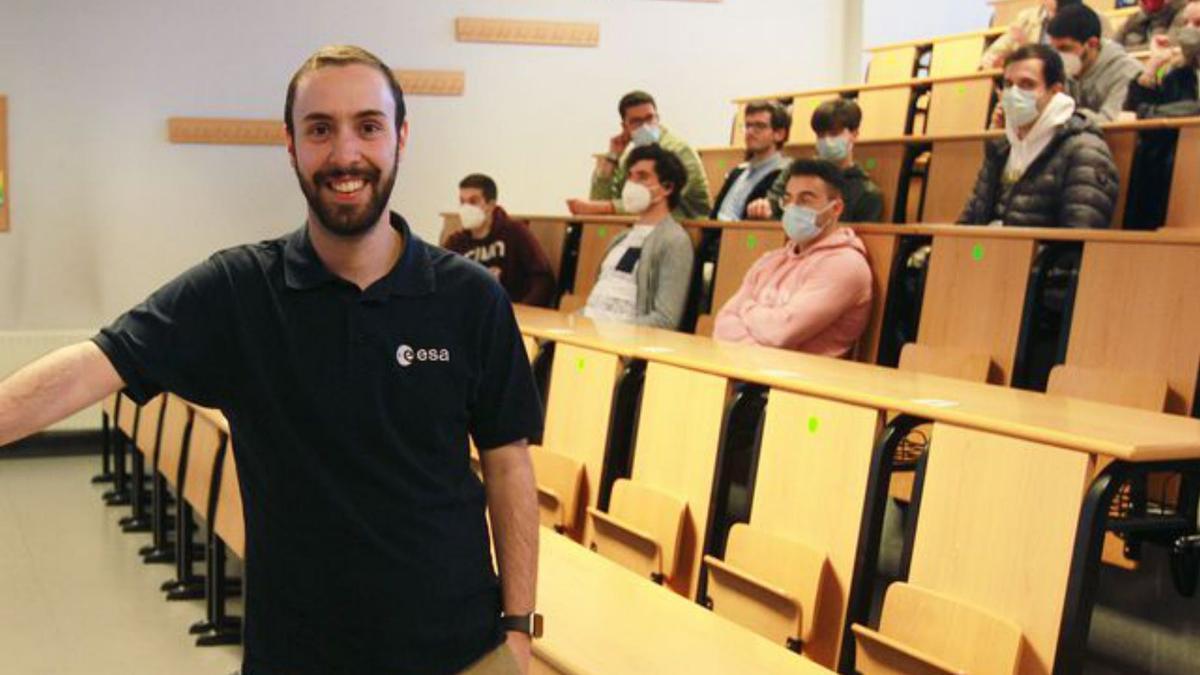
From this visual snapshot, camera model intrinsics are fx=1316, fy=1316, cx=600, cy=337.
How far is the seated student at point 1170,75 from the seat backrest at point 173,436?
10.1 feet

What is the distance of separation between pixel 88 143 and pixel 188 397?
4990mm

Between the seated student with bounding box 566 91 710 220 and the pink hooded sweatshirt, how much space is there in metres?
1.11

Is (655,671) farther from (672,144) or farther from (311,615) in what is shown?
(672,144)

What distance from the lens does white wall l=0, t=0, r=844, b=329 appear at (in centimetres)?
578

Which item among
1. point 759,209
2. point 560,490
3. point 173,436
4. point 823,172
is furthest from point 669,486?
point 759,209

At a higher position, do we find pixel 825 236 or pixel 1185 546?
pixel 825 236

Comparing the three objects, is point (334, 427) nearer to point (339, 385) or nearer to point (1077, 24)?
point (339, 385)

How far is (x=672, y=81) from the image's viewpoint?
6.79m

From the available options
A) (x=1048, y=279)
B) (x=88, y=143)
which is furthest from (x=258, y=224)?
(x=1048, y=279)

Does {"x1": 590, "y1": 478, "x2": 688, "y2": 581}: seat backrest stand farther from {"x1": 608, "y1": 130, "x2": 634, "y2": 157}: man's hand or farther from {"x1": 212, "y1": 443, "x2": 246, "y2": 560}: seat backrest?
{"x1": 608, "y1": 130, "x2": 634, "y2": 157}: man's hand

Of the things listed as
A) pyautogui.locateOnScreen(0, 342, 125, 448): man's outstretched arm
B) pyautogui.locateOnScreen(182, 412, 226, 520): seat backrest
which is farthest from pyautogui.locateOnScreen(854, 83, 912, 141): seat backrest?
pyautogui.locateOnScreen(0, 342, 125, 448): man's outstretched arm

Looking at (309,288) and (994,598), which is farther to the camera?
(994,598)

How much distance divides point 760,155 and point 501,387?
3597 millimetres

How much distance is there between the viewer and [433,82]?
635cm
